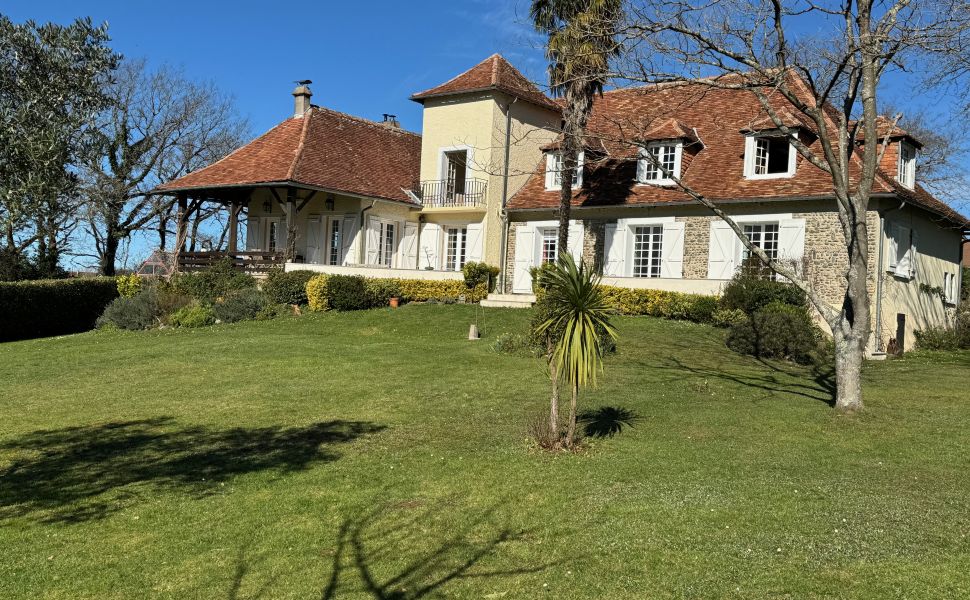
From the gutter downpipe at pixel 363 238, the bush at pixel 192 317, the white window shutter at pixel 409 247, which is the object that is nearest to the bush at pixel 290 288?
the bush at pixel 192 317

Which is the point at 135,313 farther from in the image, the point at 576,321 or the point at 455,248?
the point at 576,321

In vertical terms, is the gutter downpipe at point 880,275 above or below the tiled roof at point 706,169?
below

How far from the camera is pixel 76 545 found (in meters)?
6.39

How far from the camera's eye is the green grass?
18.5 ft

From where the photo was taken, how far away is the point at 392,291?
2388 cm

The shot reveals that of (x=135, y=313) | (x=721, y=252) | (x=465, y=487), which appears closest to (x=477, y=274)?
(x=721, y=252)

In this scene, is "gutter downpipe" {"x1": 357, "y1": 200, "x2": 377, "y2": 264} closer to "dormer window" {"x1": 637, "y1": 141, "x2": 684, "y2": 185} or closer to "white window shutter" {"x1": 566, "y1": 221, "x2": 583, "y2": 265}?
"white window shutter" {"x1": 566, "y1": 221, "x2": 583, "y2": 265}

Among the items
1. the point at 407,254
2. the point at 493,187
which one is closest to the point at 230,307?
the point at 407,254

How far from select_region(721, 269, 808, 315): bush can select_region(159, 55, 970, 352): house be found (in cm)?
120

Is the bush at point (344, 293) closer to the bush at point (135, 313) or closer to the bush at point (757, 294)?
the bush at point (135, 313)

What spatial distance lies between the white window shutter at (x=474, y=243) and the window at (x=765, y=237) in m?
8.41

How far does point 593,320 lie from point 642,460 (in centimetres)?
158

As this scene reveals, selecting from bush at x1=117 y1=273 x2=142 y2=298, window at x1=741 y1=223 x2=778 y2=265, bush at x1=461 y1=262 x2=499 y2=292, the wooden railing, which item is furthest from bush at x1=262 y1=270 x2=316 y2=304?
window at x1=741 y1=223 x2=778 y2=265

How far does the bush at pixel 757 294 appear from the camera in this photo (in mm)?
18920
